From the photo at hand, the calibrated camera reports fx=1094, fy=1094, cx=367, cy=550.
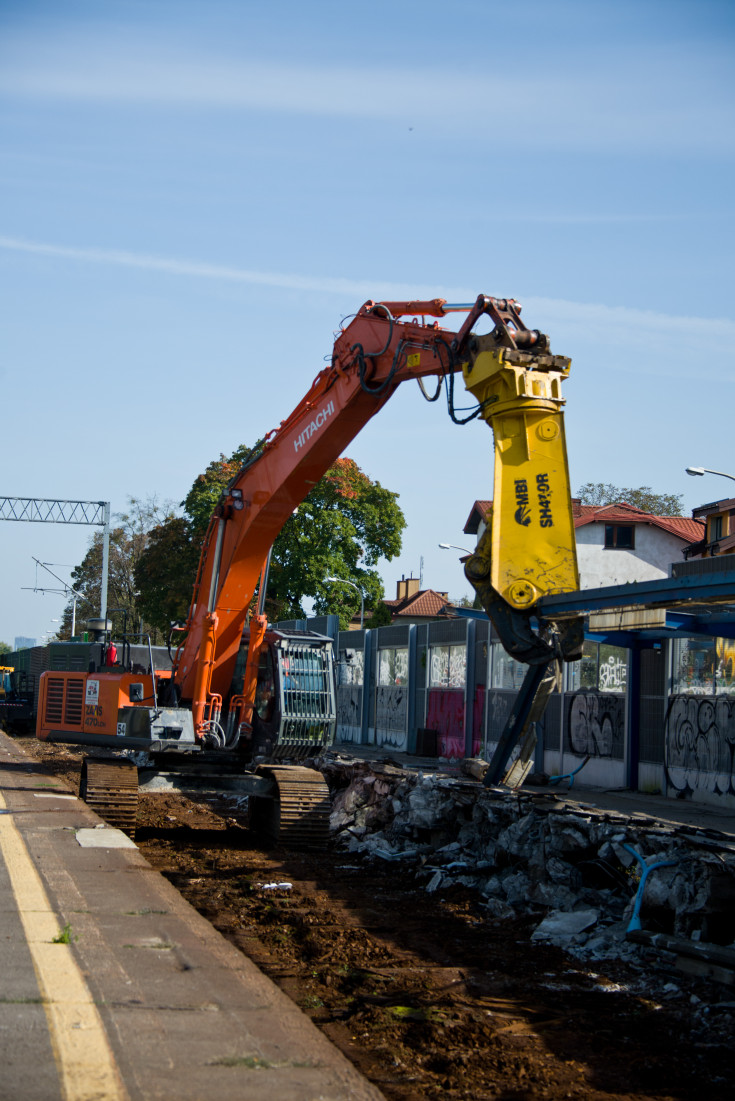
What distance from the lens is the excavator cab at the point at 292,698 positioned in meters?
12.7

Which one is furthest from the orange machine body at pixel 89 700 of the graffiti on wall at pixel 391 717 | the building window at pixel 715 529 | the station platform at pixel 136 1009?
the building window at pixel 715 529

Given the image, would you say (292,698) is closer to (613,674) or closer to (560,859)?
(560,859)

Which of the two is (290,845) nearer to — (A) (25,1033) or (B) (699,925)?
(B) (699,925)

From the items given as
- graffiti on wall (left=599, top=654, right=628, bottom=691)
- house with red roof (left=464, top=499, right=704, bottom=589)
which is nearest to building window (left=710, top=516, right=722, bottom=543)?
house with red roof (left=464, top=499, right=704, bottom=589)

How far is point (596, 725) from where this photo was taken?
19250 millimetres

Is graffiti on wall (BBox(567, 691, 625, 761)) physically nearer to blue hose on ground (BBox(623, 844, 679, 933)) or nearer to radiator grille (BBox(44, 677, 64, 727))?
radiator grille (BBox(44, 677, 64, 727))

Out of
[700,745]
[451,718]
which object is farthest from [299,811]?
[451,718]

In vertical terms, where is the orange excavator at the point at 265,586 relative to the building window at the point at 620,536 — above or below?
below

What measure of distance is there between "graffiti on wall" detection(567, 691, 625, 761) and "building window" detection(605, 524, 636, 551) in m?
33.8

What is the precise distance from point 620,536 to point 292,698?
42.5m

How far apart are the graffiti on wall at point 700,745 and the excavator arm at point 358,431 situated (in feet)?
22.0

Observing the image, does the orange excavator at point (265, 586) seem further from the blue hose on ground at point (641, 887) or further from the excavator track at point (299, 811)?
the blue hose on ground at point (641, 887)

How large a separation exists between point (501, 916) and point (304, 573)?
42.1 meters

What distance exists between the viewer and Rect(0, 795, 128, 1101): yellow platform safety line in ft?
16.1
